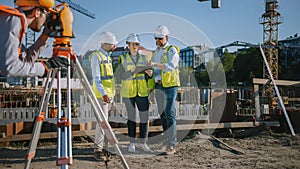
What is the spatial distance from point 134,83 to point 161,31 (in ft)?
3.37

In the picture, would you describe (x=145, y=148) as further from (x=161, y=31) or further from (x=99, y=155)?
(x=161, y=31)

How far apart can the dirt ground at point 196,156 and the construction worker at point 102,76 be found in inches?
13.4

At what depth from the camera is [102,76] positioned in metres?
5.39

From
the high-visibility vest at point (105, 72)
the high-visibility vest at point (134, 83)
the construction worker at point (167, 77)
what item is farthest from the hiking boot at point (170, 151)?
the high-visibility vest at point (105, 72)

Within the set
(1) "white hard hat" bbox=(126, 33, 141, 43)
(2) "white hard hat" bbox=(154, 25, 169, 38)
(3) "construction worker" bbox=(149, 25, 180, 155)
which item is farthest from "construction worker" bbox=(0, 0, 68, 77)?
(2) "white hard hat" bbox=(154, 25, 169, 38)

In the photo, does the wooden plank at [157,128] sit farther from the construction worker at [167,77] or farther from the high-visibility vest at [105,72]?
the high-visibility vest at [105,72]

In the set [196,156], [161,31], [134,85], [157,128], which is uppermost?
[161,31]

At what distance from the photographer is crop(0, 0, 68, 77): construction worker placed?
2482mm

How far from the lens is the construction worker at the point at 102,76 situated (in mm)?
5160

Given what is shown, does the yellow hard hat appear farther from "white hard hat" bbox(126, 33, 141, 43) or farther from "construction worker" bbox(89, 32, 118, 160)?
"white hard hat" bbox(126, 33, 141, 43)

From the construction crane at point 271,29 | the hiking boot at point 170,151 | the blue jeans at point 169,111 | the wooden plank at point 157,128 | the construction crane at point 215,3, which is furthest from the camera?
the construction crane at point 271,29

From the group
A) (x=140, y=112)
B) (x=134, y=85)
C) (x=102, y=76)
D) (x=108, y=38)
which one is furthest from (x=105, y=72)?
(x=140, y=112)

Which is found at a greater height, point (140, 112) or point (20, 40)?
point (20, 40)

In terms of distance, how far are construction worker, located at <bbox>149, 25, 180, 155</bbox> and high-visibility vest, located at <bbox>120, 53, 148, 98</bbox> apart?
0.26 metres
